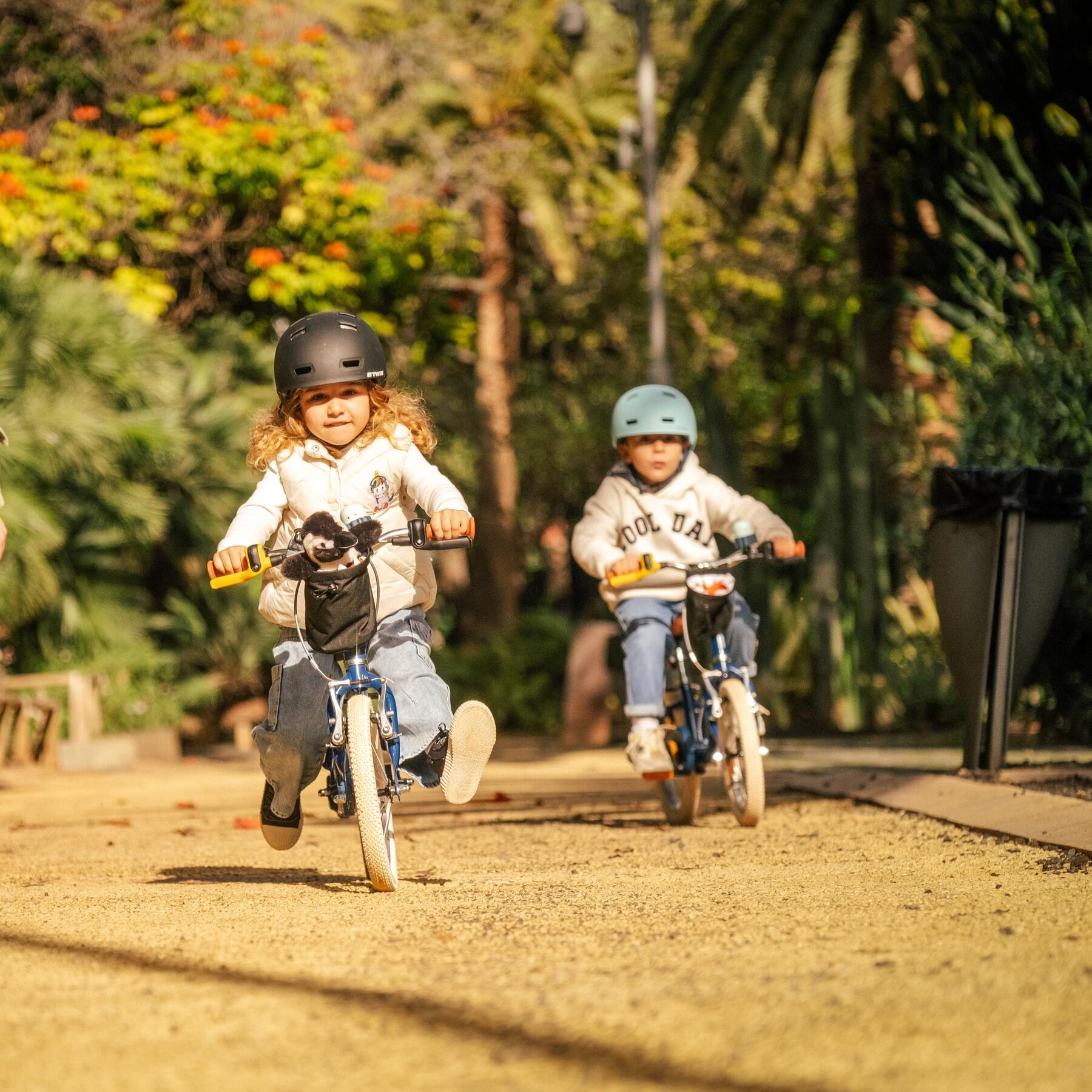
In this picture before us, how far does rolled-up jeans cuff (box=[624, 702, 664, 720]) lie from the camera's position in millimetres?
6734

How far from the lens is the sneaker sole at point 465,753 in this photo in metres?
5.31

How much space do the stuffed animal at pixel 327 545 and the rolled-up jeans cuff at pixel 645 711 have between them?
187 centimetres

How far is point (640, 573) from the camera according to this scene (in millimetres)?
6508

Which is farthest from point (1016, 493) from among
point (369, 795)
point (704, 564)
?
point (369, 795)

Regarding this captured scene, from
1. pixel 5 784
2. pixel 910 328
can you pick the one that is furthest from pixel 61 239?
pixel 910 328

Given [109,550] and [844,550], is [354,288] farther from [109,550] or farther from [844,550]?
[844,550]

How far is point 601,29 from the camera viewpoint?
2578 centimetres

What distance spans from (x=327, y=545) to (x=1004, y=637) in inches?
129

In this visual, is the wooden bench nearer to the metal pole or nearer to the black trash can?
the metal pole

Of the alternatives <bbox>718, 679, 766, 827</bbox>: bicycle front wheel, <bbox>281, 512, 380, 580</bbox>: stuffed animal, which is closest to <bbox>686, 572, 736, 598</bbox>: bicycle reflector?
<bbox>718, 679, 766, 827</bbox>: bicycle front wheel

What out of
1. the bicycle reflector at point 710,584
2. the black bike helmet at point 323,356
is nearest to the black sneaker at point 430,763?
the black bike helmet at point 323,356

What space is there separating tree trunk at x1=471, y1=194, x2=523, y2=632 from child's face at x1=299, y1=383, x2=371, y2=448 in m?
16.8

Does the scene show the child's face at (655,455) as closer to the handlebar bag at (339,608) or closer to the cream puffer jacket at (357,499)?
the cream puffer jacket at (357,499)

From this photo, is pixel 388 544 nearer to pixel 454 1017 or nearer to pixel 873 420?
pixel 454 1017
